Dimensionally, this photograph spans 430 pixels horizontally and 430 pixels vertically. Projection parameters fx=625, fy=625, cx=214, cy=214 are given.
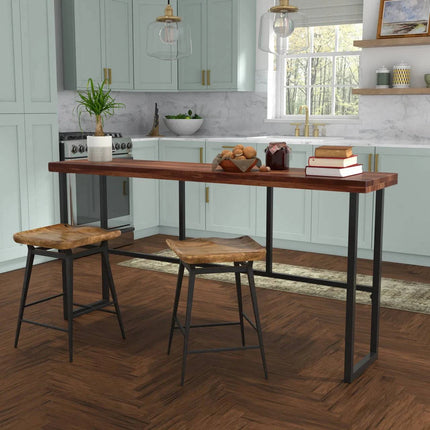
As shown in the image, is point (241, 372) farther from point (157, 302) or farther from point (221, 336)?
point (157, 302)

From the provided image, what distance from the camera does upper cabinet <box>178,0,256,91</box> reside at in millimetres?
5930

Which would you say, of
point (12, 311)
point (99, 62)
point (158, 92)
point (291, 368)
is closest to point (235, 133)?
point (158, 92)

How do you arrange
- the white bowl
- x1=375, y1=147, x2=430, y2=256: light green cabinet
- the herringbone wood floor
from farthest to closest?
1. the white bowl
2. x1=375, y1=147, x2=430, y2=256: light green cabinet
3. the herringbone wood floor

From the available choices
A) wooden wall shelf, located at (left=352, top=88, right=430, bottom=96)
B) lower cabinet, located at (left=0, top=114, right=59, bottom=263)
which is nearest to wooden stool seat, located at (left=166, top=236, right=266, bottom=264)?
lower cabinet, located at (left=0, top=114, right=59, bottom=263)

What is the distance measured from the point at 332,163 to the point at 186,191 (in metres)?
3.25

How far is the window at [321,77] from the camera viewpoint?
19.5 feet

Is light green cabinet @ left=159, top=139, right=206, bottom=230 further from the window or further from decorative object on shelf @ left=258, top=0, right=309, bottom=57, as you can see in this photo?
decorative object on shelf @ left=258, top=0, right=309, bottom=57

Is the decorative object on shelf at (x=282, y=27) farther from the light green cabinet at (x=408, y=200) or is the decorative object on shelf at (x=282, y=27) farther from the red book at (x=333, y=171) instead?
the light green cabinet at (x=408, y=200)

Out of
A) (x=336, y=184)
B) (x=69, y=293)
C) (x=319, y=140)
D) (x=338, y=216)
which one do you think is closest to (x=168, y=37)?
(x=336, y=184)

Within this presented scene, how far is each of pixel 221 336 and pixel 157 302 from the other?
0.75 metres

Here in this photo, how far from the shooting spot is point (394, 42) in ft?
17.2

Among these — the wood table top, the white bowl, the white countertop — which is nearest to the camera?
the wood table top

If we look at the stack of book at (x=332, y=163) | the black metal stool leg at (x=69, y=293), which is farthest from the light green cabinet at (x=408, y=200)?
the black metal stool leg at (x=69, y=293)

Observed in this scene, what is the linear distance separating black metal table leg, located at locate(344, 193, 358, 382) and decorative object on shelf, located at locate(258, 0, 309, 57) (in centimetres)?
76
